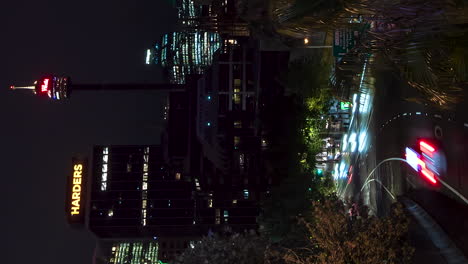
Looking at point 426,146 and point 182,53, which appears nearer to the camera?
point 426,146

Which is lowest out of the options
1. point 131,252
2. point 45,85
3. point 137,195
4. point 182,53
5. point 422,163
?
point 131,252

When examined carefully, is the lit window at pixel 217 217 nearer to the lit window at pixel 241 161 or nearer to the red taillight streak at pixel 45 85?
the lit window at pixel 241 161

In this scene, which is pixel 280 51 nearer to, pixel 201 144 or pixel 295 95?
pixel 295 95

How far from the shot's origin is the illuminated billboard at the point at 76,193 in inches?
3049

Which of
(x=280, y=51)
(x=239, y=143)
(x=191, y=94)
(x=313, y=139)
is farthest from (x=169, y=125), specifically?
(x=313, y=139)

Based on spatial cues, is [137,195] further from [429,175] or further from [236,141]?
[429,175]

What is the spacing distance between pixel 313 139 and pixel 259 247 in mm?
22192

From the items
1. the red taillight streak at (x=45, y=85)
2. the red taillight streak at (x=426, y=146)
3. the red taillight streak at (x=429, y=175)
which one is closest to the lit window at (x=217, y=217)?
the red taillight streak at (x=45, y=85)

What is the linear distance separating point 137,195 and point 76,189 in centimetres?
1885

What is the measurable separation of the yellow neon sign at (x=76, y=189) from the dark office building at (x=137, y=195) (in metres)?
14.9

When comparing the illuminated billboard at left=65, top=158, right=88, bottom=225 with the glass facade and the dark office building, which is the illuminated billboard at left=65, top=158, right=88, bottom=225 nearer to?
the dark office building

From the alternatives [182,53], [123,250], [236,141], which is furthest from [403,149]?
[182,53]

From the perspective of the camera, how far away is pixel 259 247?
19.4 m

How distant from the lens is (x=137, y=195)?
314ft
